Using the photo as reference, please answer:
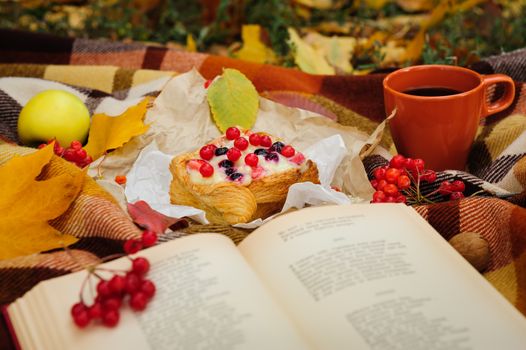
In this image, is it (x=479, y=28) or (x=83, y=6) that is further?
(x=83, y=6)

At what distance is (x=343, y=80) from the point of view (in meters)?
1.19

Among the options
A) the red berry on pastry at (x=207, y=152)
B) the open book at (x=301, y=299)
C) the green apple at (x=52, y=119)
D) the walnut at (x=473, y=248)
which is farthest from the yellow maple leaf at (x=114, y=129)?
the walnut at (x=473, y=248)

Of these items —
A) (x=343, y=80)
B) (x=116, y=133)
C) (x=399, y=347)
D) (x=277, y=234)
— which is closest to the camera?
(x=399, y=347)

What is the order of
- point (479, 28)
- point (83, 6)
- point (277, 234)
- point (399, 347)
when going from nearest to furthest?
point (399, 347) → point (277, 234) → point (479, 28) → point (83, 6)

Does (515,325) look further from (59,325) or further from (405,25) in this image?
(405,25)

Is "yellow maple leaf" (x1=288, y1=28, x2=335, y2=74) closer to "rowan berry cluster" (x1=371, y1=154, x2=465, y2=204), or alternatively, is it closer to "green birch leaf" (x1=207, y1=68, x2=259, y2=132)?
"green birch leaf" (x1=207, y1=68, x2=259, y2=132)

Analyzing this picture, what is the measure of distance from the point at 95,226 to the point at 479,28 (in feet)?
3.59

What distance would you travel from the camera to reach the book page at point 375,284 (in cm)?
60

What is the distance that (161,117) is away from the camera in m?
1.07

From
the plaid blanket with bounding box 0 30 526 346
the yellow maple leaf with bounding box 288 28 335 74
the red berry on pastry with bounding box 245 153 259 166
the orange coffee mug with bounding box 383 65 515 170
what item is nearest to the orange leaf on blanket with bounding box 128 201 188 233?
the plaid blanket with bounding box 0 30 526 346

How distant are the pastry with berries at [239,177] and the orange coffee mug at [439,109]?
168mm

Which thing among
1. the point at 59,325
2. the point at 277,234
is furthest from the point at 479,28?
the point at 59,325

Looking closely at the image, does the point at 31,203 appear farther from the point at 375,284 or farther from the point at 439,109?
the point at 439,109

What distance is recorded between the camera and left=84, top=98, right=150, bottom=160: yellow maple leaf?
1002mm
